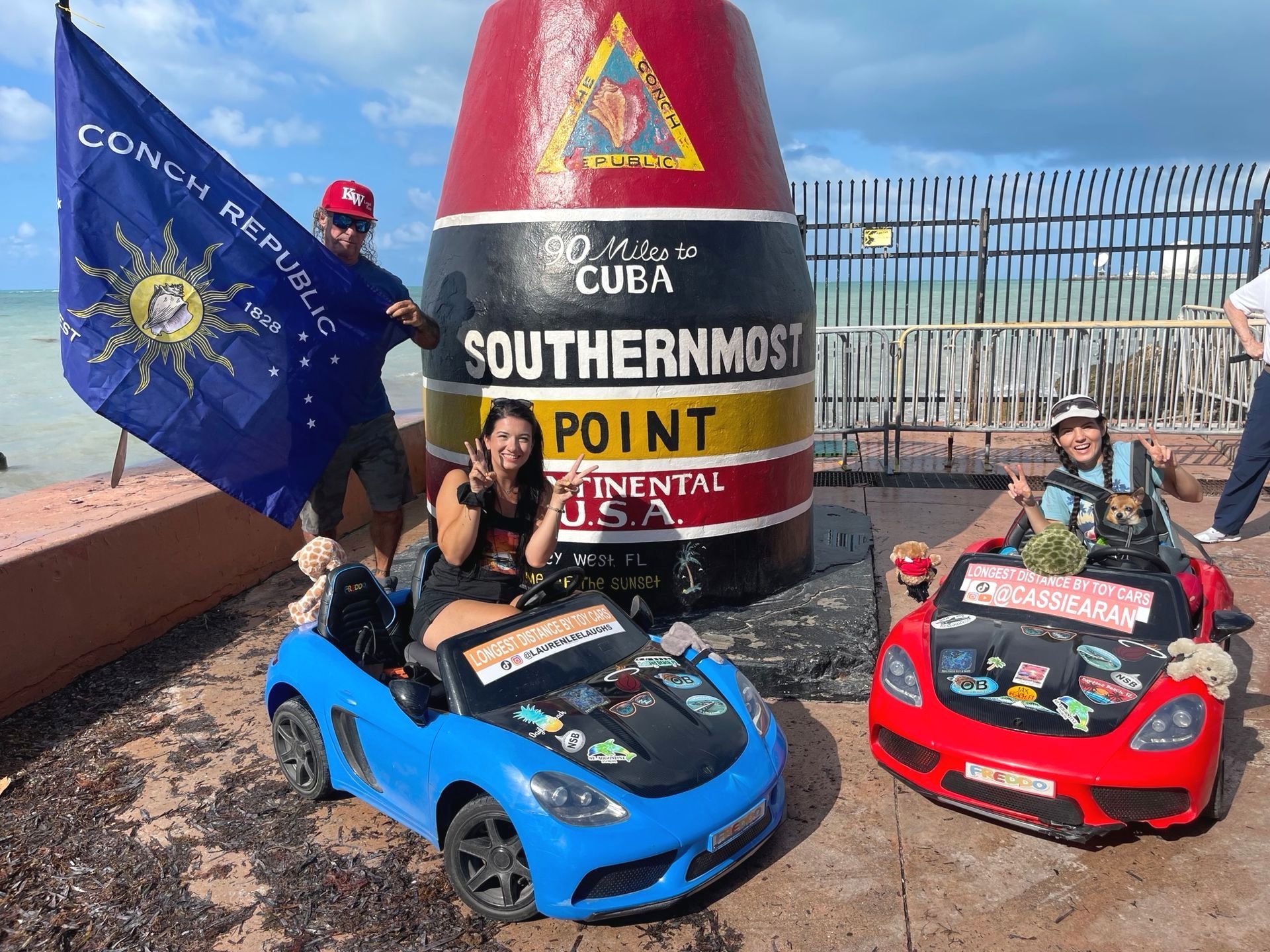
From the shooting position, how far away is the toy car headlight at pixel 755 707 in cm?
328

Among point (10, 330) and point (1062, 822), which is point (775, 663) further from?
point (10, 330)

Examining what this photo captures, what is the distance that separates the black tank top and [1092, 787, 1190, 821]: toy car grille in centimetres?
245

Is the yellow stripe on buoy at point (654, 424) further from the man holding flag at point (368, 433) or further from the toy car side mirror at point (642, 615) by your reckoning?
the toy car side mirror at point (642, 615)

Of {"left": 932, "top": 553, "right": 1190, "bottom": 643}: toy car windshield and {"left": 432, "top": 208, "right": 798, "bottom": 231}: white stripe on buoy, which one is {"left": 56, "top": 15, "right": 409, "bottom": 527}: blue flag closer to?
{"left": 432, "top": 208, "right": 798, "bottom": 231}: white stripe on buoy

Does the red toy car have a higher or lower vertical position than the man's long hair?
lower

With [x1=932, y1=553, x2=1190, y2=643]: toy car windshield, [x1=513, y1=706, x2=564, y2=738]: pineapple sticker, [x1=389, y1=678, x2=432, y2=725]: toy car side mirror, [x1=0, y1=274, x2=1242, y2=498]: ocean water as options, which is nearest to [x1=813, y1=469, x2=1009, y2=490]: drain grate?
[x1=0, y1=274, x2=1242, y2=498]: ocean water

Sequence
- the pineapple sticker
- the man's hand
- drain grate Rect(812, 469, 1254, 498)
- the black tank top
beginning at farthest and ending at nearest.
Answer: drain grate Rect(812, 469, 1254, 498)
the man's hand
the black tank top
the pineapple sticker

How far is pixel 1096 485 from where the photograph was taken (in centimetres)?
432

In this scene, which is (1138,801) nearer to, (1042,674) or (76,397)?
(1042,674)

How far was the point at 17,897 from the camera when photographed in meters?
3.19

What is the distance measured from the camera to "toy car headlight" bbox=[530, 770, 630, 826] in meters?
2.71

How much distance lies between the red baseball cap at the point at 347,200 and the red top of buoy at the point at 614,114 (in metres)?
0.61

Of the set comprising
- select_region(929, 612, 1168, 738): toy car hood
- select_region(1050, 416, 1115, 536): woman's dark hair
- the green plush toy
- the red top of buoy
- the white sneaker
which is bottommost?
the white sneaker

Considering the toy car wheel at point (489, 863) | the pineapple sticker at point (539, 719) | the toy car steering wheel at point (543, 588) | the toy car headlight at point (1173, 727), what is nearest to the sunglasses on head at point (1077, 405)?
the toy car headlight at point (1173, 727)
